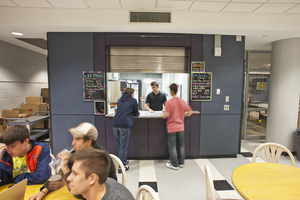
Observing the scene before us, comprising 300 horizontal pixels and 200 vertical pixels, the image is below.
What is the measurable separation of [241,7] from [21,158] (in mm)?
3827

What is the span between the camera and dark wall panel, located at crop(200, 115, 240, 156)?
139 inches

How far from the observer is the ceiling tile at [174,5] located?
273 centimetres

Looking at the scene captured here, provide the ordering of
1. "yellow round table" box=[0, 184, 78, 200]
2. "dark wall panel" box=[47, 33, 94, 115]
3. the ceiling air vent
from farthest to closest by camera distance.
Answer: "dark wall panel" box=[47, 33, 94, 115], the ceiling air vent, "yellow round table" box=[0, 184, 78, 200]

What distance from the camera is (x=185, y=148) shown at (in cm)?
353

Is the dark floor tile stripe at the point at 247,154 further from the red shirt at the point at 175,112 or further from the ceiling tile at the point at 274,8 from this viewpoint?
the ceiling tile at the point at 274,8

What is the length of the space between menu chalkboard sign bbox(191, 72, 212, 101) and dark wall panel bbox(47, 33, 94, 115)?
7.16 ft

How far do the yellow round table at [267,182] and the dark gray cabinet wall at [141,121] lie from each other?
1.73 m

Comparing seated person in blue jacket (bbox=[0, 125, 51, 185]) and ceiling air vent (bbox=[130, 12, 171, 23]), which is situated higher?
ceiling air vent (bbox=[130, 12, 171, 23])

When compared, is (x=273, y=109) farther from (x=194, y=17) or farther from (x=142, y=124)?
(x=142, y=124)

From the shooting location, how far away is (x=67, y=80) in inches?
133

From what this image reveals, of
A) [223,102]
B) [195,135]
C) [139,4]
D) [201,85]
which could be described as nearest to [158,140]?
[195,135]

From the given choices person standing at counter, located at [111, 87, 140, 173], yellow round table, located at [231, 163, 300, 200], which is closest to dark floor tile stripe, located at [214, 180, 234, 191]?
yellow round table, located at [231, 163, 300, 200]

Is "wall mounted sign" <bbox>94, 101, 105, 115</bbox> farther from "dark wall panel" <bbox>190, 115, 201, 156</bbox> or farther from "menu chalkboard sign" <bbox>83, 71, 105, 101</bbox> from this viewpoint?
"dark wall panel" <bbox>190, 115, 201, 156</bbox>

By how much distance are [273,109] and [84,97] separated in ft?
14.3
